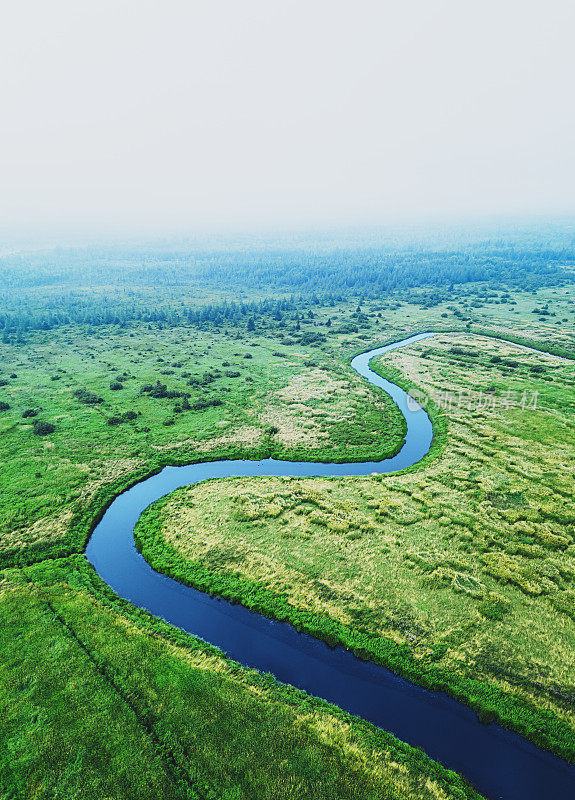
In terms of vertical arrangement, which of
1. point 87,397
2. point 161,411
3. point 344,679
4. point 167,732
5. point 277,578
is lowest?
point 344,679

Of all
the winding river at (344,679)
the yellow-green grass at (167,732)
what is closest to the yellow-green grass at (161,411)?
the winding river at (344,679)

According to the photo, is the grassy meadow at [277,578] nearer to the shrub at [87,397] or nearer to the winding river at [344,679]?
the shrub at [87,397]

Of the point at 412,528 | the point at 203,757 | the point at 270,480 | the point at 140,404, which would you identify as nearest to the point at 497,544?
the point at 412,528

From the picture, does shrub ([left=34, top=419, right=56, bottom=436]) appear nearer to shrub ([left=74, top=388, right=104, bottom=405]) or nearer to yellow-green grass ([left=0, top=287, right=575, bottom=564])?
yellow-green grass ([left=0, top=287, right=575, bottom=564])

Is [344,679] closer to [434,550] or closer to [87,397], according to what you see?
[434,550]

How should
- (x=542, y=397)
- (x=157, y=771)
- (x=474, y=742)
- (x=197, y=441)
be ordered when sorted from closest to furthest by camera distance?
1. (x=157, y=771)
2. (x=474, y=742)
3. (x=197, y=441)
4. (x=542, y=397)

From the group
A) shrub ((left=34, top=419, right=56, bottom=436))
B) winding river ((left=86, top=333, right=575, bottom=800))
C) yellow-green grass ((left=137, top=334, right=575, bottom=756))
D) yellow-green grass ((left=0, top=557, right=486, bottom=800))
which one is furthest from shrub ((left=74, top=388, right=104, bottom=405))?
yellow-green grass ((left=0, top=557, right=486, bottom=800))

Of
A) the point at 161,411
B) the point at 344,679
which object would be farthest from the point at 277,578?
the point at 161,411

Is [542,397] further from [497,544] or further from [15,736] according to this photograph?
[15,736]
